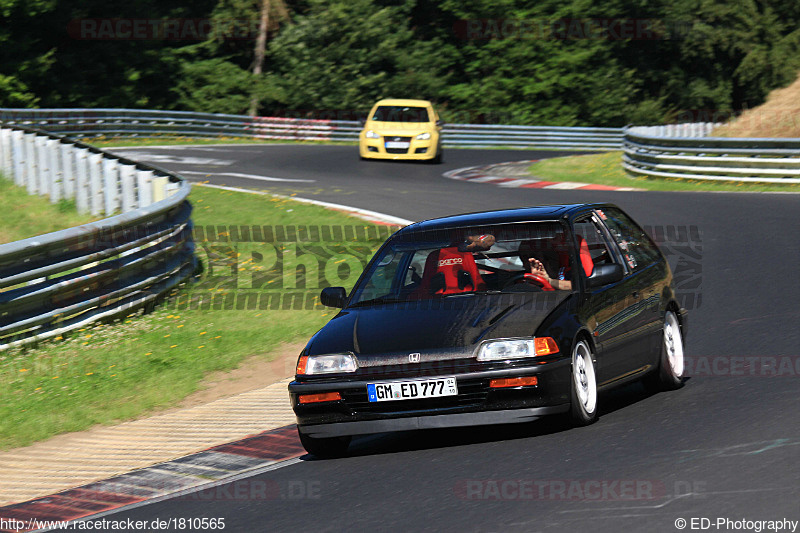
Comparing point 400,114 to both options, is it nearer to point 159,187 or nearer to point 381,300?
point 159,187

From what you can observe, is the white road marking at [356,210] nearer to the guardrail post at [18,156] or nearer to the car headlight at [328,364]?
the guardrail post at [18,156]

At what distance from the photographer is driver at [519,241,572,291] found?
303 inches

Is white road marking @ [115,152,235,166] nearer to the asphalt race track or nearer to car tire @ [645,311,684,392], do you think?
the asphalt race track

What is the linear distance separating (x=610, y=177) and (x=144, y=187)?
13.6 m

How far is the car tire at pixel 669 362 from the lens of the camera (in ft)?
27.2

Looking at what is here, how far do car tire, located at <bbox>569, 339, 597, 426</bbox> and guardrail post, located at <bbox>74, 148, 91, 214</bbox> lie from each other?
12.4 meters

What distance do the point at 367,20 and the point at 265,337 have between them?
3990 centimetres

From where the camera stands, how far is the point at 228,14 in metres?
50.7

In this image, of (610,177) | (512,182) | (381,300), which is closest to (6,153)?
(512,182)

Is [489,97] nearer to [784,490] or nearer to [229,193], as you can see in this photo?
[229,193]

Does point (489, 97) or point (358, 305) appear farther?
point (489, 97)

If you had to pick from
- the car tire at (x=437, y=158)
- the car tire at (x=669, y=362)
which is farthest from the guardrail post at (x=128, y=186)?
the car tire at (x=437, y=158)

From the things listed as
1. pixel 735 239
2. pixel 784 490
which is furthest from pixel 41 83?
pixel 784 490

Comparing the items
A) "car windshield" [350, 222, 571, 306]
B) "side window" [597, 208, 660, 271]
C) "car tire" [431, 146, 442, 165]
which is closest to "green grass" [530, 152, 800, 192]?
"car tire" [431, 146, 442, 165]
